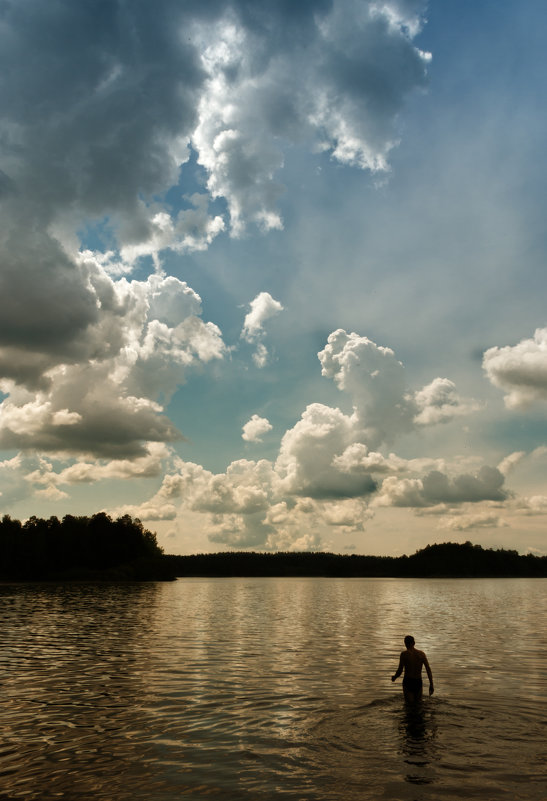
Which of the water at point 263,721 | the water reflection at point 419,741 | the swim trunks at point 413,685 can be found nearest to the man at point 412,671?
the swim trunks at point 413,685

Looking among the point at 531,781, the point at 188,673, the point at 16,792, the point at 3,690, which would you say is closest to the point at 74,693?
the point at 3,690

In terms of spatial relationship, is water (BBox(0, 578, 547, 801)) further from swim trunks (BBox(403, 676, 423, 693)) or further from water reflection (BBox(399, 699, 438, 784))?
swim trunks (BBox(403, 676, 423, 693))

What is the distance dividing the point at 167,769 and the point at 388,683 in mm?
17480

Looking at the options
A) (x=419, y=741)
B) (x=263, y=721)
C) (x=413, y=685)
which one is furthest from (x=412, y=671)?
(x=263, y=721)

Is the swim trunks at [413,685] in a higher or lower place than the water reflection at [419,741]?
higher

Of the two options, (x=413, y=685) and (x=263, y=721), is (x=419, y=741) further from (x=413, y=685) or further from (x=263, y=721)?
(x=263, y=721)

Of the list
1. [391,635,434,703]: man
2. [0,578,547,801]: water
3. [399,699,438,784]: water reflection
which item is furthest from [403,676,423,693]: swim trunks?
[0,578,547,801]: water

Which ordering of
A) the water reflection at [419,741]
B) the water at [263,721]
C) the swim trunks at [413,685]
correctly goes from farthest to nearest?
the swim trunks at [413,685] → the water reflection at [419,741] → the water at [263,721]

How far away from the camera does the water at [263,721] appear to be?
1620 centimetres

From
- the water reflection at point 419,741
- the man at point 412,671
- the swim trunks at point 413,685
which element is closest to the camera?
the water reflection at point 419,741

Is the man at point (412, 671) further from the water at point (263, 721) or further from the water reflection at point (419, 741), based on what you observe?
the water at point (263, 721)

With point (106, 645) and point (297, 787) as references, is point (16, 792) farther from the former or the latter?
point (106, 645)

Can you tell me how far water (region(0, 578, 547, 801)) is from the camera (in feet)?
53.2

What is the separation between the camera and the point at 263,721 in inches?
925
